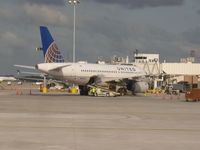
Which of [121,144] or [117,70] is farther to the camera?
[117,70]

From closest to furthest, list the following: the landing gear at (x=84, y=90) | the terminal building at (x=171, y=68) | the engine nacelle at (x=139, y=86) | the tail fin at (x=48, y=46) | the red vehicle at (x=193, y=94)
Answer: the red vehicle at (x=193, y=94) < the tail fin at (x=48, y=46) < the engine nacelle at (x=139, y=86) < the landing gear at (x=84, y=90) < the terminal building at (x=171, y=68)

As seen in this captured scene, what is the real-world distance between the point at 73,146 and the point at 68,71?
115 feet

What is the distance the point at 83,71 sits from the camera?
155 ft

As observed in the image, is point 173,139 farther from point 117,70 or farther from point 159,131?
point 117,70

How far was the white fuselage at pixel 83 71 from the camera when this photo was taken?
44750 mm

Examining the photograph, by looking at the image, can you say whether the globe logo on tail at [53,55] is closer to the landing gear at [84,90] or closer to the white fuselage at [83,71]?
the white fuselage at [83,71]

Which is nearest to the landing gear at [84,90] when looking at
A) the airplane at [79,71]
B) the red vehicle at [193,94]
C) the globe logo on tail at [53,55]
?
the airplane at [79,71]

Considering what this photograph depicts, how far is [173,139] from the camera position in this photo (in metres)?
12.7

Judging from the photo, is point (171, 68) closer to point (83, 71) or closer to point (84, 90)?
point (84, 90)

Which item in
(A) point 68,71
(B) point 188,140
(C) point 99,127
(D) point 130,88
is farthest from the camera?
(D) point 130,88

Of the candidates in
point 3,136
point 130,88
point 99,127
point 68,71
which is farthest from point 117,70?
point 3,136

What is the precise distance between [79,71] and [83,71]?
680mm

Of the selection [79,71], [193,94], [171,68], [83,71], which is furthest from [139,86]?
[171,68]

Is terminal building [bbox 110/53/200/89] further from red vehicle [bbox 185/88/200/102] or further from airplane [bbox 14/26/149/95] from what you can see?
red vehicle [bbox 185/88/200/102]
